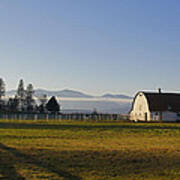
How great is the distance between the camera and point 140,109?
70.9 m

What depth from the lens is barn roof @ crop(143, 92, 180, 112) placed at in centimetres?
6738

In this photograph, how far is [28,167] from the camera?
11.8m

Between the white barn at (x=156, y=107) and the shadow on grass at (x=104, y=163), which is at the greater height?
the white barn at (x=156, y=107)

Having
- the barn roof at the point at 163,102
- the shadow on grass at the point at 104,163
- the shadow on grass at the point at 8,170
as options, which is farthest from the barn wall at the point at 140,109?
the shadow on grass at the point at 8,170

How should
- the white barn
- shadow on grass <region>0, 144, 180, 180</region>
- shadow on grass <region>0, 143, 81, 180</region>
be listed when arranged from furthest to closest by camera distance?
1. the white barn
2. shadow on grass <region>0, 144, 180, 180</region>
3. shadow on grass <region>0, 143, 81, 180</region>

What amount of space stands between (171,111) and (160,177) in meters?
58.0

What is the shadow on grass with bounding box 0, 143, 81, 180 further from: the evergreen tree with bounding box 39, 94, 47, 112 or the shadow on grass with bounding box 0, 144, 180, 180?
the evergreen tree with bounding box 39, 94, 47, 112

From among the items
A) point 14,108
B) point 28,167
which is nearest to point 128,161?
point 28,167

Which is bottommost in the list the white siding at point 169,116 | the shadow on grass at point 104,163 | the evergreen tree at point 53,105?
the shadow on grass at point 104,163

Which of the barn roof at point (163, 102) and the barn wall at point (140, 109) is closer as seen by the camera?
the barn roof at point (163, 102)

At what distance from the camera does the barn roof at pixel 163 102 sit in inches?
2653

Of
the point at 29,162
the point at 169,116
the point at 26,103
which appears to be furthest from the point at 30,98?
the point at 29,162

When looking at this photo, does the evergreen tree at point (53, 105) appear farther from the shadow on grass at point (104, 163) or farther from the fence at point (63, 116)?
the shadow on grass at point (104, 163)

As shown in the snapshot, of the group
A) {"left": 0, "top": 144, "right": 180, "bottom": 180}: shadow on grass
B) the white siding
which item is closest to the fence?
the white siding
